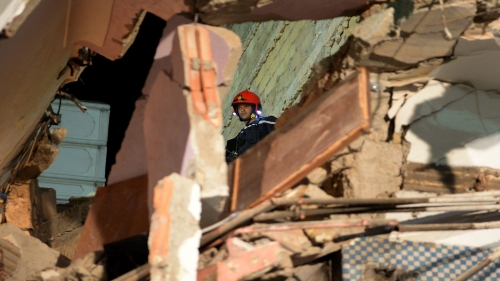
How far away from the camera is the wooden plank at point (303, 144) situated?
4.29m

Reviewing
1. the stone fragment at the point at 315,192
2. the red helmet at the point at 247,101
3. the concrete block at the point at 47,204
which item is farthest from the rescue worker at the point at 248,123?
the stone fragment at the point at 315,192

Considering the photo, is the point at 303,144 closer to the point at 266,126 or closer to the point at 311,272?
the point at 311,272

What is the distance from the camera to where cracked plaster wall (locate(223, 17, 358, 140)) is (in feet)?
29.3

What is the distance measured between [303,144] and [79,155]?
970 cm

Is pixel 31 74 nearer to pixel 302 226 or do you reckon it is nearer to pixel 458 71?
pixel 302 226

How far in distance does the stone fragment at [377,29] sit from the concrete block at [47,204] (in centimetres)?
555

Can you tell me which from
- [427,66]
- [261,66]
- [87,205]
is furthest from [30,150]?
[427,66]

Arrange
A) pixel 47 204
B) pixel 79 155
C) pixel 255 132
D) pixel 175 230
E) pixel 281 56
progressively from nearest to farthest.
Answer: pixel 175 230 → pixel 255 132 → pixel 47 204 → pixel 281 56 → pixel 79 155

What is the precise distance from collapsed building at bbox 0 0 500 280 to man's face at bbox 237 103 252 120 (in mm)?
3212

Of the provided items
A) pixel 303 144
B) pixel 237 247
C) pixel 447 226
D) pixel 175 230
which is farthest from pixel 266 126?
pixel 175 230

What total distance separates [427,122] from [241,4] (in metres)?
1.61

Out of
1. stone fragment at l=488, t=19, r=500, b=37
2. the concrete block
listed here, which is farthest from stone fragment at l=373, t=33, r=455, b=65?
the concrete block

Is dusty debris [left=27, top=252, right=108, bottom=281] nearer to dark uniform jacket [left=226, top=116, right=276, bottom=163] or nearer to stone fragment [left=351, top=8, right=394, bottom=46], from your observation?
stone fragment [left=351, top=8, right=394, bottom=46]

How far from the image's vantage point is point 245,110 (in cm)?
917
